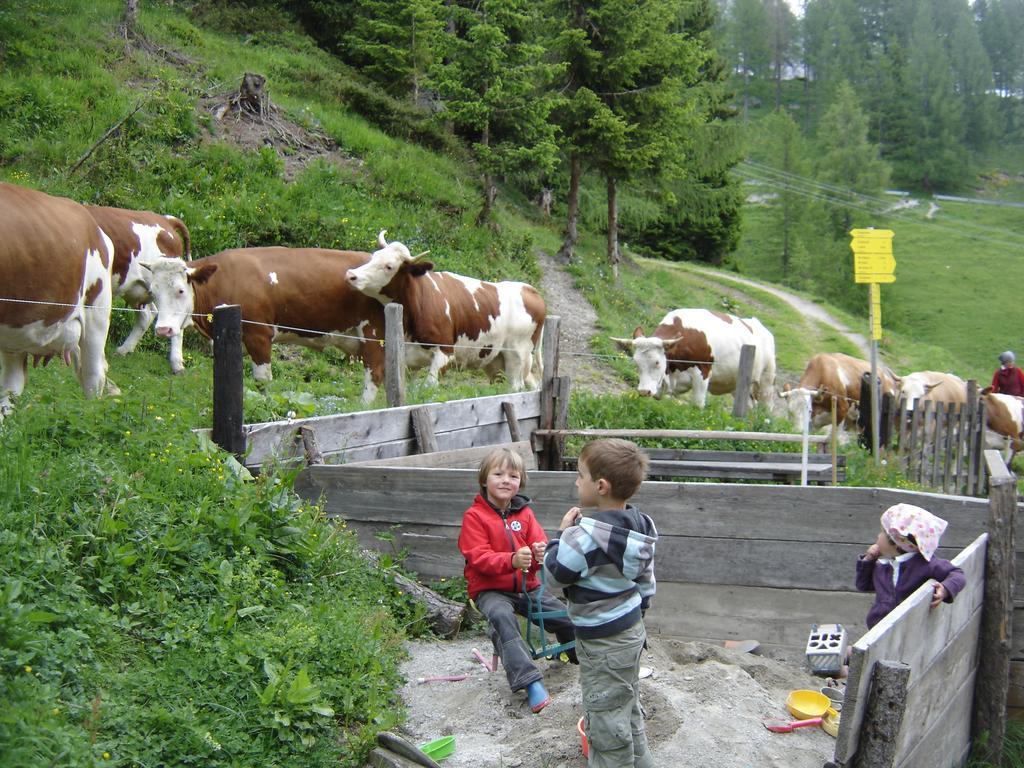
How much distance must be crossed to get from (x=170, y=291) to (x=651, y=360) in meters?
7.56

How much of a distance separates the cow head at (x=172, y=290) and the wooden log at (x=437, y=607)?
5407 millimetres

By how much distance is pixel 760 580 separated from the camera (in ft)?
20.2

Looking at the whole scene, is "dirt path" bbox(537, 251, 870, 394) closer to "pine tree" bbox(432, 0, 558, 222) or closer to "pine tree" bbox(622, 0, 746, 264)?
"pine tree" bbox(432, 0, 558, 222)

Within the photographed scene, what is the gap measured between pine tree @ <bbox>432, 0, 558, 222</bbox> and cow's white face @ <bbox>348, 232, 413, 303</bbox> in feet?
34.4

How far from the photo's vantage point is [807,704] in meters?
5.07

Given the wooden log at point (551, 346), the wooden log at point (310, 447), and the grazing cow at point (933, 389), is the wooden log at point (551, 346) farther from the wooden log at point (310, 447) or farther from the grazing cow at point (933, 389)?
the grazing cow at point (933, 389)

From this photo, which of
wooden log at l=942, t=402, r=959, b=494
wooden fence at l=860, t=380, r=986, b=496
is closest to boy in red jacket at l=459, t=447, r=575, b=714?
wooden fence at l=860, t=380, r=986, b=496

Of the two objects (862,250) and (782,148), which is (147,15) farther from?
(782,148)

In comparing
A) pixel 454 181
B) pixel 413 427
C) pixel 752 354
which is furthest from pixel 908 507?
pixel 454 181

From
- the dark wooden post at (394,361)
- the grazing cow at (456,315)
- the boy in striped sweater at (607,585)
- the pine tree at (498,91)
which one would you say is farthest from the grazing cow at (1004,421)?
the boy in striped sweater at (607,585)

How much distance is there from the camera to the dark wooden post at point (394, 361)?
9.21m

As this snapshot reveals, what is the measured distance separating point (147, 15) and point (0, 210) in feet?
68.0

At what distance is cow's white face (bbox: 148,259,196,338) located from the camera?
1062cm

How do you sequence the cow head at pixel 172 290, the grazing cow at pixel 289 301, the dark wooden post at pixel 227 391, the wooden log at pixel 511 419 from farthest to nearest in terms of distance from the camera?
1. the grazing cow at pixel 289 301
2. the cow head at pixel 172 290
3. the wooden log at pixel 511 419
4. the dark wooden post at pixel 227 391
